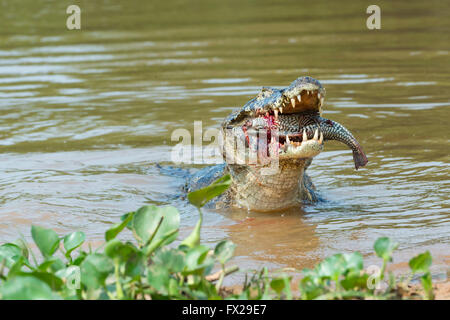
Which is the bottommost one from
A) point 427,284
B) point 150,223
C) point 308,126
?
point 427,284

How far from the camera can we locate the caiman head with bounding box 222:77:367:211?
432 centimetres

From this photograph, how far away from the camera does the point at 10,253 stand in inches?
117

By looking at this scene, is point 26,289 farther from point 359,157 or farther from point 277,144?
point 359,157

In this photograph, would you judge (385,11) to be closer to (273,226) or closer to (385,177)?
(385,177)

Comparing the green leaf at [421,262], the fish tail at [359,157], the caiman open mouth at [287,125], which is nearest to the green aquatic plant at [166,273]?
the green leaf at [421,262]

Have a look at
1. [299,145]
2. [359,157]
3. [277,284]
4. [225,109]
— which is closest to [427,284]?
[277,284]

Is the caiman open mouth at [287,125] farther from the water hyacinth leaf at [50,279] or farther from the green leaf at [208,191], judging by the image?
the water hyacinth leaf at [50,279]

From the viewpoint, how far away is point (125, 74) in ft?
35.4

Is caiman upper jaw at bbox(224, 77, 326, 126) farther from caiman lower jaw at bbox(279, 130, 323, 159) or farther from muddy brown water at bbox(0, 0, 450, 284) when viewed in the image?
muddy brown water at bbox(0, 0, 450, 284)

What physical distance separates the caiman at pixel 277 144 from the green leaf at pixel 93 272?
2.00 metres

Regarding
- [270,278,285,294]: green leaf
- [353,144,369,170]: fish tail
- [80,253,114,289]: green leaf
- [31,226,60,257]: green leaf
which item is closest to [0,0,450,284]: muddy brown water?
[353,144,369,170]: fish tail

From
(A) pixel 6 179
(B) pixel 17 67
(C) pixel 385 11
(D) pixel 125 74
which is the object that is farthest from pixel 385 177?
(C) pixel 385 11

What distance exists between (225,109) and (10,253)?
18.0 ft

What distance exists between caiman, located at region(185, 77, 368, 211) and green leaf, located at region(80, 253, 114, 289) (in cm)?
200
